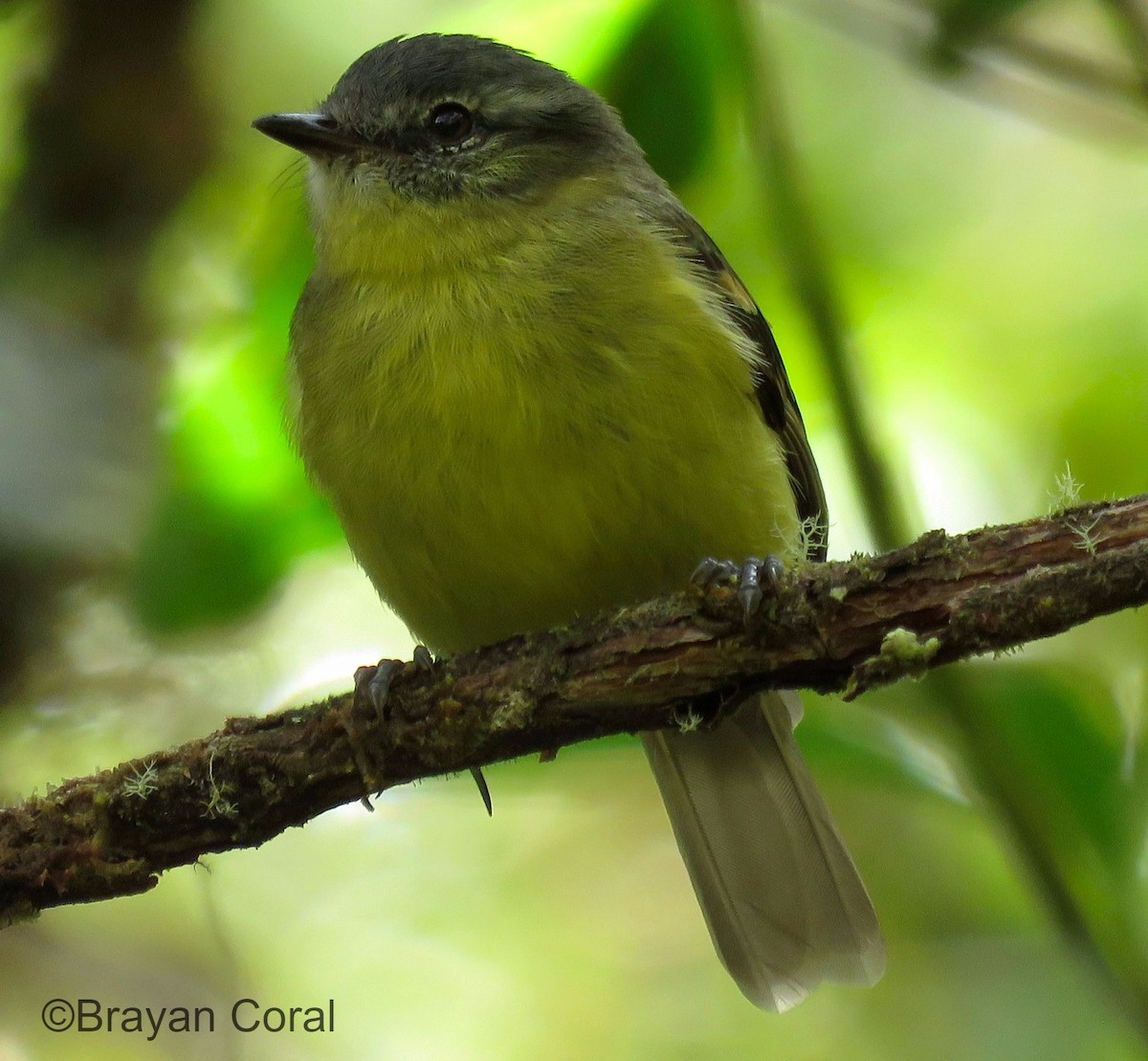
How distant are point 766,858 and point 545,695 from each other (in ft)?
5.02

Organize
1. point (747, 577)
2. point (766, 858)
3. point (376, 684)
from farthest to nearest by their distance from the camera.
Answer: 1. point (766, 858)
2. point (376, 684)
3. point (747, 577)

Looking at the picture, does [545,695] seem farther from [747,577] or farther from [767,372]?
[767,372]

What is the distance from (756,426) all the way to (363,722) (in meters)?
1.50

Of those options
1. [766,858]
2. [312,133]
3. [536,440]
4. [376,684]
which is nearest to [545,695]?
[376,684]

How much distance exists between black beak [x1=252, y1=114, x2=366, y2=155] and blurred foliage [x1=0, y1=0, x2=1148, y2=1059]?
248 millimetres

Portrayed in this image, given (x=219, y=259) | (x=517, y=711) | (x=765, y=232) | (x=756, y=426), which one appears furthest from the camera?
(x=219, y=259)

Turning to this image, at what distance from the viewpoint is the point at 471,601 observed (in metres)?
3.94

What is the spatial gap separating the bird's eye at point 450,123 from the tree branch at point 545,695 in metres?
1.86

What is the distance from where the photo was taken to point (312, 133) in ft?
14.3

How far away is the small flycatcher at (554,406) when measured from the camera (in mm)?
3699

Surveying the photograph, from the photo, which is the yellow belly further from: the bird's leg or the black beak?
the black beak

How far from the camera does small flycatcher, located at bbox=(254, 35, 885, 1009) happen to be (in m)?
3.70

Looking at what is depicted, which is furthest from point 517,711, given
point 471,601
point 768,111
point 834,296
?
point 768,111

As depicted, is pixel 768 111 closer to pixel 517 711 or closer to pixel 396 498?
pixel 396 498
